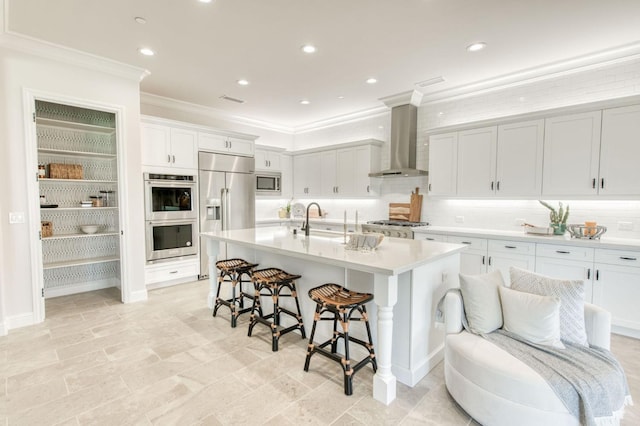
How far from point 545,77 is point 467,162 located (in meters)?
1.34

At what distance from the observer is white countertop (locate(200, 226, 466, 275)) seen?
6.69 ft

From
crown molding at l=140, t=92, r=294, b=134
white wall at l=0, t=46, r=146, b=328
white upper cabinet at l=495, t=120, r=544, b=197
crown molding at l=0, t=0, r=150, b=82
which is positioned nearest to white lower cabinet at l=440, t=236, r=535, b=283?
white upper cabinet at l=495, t=120, r=544, b=197

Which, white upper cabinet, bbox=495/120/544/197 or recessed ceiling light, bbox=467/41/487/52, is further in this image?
white upper cabinet, bbox=495/120/544/197

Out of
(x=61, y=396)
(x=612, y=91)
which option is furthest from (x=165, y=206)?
(x=612, y=91)

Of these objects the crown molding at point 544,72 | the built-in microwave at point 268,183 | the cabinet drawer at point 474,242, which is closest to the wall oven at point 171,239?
the built-in microwave at point 268,183

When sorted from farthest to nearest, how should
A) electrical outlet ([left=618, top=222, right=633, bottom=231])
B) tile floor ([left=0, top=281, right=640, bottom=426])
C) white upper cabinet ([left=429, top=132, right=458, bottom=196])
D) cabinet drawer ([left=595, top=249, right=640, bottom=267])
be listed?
white upper cabinet ([left=429, top=132, right=458, bottom=196]), electrical outlet ([left=618, top=222, right=633, bottom=231]), cabinet drawer ([left=595, top=249, right=640, bottom=267]), tile floor ([left=0, top=281, right=640, bottom=426])

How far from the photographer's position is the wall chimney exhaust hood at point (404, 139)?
15.9 feet

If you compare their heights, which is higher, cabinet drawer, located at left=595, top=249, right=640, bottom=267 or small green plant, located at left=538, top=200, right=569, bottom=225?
small green plant, located at left=538, top=200, right=569, bottom=225

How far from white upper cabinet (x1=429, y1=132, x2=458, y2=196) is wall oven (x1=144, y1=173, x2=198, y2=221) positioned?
12.2ft

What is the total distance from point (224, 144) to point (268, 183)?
1.33 meters

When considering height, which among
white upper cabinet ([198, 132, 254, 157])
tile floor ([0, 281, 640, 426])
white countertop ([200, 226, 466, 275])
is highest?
white upper cabinet ([198, 132, 254, 157])

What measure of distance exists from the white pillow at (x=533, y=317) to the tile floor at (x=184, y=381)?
2.12 ft

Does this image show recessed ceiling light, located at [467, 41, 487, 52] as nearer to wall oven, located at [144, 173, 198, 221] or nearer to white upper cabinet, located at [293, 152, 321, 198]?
white upper cabinet, located at [293, 152, 321, 198]

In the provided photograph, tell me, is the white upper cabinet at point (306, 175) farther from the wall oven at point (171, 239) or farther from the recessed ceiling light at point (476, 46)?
the recessed ceiling light at point (476, 46)
